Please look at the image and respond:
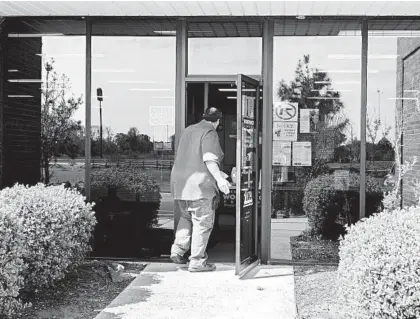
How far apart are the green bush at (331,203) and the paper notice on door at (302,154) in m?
0.25

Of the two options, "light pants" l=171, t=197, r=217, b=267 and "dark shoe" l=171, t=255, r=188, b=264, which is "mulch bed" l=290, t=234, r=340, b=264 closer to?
"light pants" l=171, t=197, r=217, b=267

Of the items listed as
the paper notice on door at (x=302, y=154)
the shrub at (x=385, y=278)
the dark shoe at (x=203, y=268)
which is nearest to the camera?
the shrub at (x=385, y=278)

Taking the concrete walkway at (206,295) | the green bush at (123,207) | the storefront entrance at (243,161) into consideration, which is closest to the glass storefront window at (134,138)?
the green bush at (123,207)

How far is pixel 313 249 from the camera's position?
7.80 metres

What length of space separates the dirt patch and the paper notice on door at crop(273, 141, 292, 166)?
130 centimetres

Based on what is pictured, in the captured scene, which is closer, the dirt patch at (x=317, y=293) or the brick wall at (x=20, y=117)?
the dirt patch at (x=317, y=293)

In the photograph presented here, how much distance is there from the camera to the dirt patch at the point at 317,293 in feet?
18.3

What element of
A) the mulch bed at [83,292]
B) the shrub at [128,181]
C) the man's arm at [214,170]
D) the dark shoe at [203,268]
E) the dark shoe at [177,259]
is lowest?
the mulch bed at [83,292]

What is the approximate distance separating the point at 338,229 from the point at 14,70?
460 centimetres

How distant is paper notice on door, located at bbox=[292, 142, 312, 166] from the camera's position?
7.66m

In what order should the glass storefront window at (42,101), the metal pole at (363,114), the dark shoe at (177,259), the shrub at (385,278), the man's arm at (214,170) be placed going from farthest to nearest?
the glass storefront window at (42,101) → the metal pole at (363,114) → the dark shoe at (177,259) → the man's arm at (214,170) → the shrub at (385,278)

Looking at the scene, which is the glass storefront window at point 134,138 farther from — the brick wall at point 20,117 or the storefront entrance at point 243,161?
the brick wall at point 20,117

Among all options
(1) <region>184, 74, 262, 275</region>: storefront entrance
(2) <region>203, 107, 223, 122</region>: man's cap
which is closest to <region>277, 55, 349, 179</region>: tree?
(1) <region>184, 74, 262, 275</region>: storefront entrance

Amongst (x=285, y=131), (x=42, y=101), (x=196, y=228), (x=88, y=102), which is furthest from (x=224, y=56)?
(x=42, y=101)
